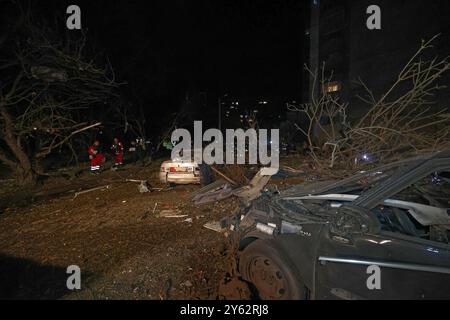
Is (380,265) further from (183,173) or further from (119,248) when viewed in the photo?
(183,173)

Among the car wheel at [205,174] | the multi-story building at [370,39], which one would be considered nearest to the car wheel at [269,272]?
the car wheel at [205,174]

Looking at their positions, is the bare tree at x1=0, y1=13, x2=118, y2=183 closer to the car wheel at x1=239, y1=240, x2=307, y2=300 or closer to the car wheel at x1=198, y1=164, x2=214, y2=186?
the car wheel at x1=198, y1=164, x2=214, y2=186

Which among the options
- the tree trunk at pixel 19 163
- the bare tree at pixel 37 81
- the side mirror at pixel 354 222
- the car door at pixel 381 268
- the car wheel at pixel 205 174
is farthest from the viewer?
the tree trunk at pixel 19 163

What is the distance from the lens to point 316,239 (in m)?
2.93

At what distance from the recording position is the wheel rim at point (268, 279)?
3217 mm

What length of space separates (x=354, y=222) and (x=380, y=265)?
1.16ft

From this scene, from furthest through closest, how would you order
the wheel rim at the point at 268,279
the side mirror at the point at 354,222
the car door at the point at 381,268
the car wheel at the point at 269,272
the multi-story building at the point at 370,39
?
the multi-story building at the point at 370,39 → the wheel rim at the point at 268,279 → the car wheel at the point at 269,272 → the side mirror at the point at 354,222 → the car door at the point at 381,268

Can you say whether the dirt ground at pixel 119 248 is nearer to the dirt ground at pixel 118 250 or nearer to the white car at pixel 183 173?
the dirt ground at pixel 118 250

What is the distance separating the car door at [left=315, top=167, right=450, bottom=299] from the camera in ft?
7.98

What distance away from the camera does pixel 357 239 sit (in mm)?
2689

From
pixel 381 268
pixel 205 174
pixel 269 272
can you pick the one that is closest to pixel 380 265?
pixel 381 268

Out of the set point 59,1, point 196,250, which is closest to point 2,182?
point 59,1
